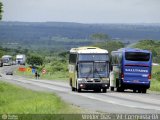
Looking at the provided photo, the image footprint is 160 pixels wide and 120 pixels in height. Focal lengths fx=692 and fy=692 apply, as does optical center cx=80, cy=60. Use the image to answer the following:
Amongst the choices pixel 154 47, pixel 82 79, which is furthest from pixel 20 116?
pixel 154 47

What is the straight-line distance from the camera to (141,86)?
2015 inches

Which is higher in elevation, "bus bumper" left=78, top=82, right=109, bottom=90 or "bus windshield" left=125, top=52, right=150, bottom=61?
"bus windshield" left=125, top=52, right=150, bottom=61

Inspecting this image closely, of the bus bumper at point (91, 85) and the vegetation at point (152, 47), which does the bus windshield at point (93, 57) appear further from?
the vegetation at point (152, 47)

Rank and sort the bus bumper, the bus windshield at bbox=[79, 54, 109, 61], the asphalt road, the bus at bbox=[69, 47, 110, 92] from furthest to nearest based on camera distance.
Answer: the bus windshield at bbox=[79, 54, 109, 61], the bus at bbox=[69, 47, 110, 92], the bus bumper, the asphalt road

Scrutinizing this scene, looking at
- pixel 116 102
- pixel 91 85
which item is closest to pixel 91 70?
pixel 91 85

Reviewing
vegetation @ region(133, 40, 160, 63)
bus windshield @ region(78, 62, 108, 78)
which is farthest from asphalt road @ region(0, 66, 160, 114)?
vegetation @ region(133, 40, 160, 63)

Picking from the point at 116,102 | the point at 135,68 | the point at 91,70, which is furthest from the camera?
the point at 135,68

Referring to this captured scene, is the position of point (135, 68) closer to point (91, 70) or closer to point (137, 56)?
point (137, 56)

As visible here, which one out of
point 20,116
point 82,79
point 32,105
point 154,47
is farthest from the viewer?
point 154,47

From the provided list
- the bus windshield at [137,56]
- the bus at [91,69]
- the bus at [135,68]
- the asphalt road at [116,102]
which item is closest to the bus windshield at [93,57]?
the bus at [91,69]

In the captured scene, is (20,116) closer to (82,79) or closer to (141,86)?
(82,79)

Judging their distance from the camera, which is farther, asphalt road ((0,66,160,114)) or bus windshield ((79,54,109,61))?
bus windshield ((79,54,109,61))

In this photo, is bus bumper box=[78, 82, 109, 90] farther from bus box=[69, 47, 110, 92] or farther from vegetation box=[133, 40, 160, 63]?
vegetation box=[133, 40, 160, 63]

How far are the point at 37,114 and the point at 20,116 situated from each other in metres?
1.11
